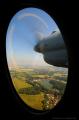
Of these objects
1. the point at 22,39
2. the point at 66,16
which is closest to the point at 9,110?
the point at 22,39

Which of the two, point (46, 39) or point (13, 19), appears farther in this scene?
point (46, 39)

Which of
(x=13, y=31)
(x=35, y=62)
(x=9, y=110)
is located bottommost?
(x=9, y=110)

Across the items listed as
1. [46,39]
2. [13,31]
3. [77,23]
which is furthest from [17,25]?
[77,23]

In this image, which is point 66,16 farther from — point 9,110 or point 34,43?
point 9,110

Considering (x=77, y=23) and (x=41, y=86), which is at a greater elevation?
(x=77, y=23)
